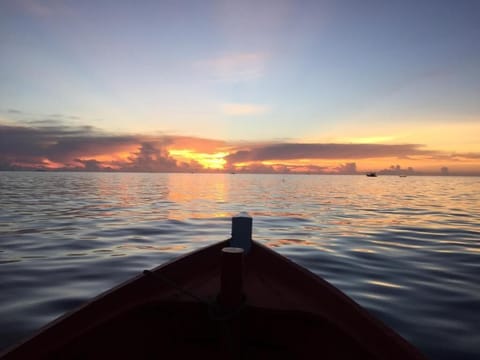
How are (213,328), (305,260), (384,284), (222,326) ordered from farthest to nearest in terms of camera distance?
1. (305,260)
2. (384,284)
3. (213,328)
4. (222,326)

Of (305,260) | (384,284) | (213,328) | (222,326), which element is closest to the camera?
(222,326)

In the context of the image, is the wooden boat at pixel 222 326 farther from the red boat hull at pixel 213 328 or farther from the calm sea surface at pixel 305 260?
the calm sea surface at pixel 305 260

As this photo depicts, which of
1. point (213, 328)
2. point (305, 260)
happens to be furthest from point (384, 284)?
point (213, 328)

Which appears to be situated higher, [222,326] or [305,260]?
[222,326]

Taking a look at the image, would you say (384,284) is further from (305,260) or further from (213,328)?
(213,328)

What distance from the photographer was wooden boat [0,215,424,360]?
10.2ft

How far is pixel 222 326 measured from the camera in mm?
3324

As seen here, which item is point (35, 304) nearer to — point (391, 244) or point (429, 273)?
point (429, 273)

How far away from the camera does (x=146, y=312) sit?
3.68 m

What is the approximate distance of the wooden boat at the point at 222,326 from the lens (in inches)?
122

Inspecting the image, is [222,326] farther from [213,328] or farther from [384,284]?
[384,284]

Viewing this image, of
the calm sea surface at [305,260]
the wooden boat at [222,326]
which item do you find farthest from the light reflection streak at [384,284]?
the wooden boat at [222,326]

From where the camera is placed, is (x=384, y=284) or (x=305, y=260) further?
(x=305, y=260)

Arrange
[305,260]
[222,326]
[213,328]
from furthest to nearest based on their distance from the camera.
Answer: [305,260], [213,328], [222,326]
